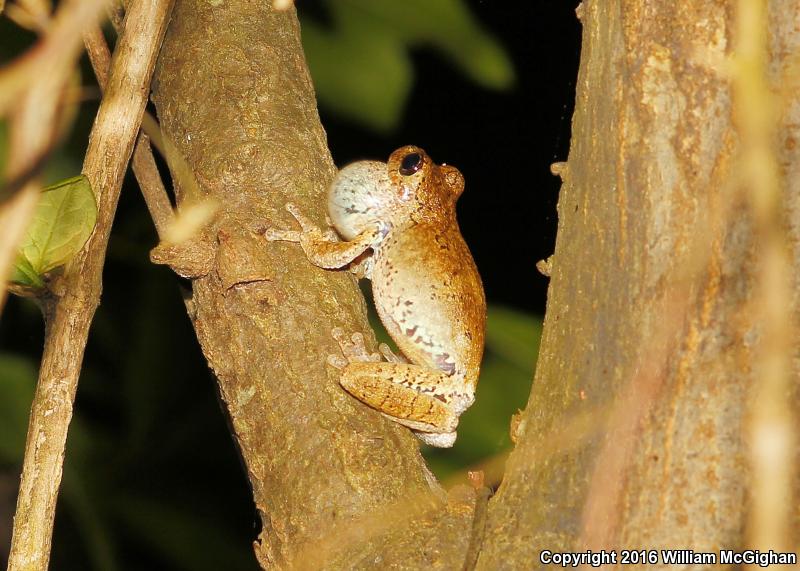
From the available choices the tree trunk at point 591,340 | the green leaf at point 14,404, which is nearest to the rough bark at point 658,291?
the tree trunk at point 591,340

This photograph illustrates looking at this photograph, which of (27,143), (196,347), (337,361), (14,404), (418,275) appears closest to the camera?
(27,143)

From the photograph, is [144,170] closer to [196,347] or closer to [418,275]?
[418,275]

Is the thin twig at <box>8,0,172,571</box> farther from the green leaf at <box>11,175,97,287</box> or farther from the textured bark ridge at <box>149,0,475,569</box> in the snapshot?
the textured bark ridge at <box>149,0,475,569</box>

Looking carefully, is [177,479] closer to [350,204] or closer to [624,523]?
[350,204]

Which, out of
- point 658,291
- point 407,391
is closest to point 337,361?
point 407,391

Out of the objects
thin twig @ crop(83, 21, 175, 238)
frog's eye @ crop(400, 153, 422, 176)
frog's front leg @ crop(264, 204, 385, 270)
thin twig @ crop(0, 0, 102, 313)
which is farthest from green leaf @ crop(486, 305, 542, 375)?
thin twig @ crop(0, 0, 102, 313)

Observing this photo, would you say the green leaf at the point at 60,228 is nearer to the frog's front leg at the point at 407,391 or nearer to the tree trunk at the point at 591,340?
the tree trunk at the point at 591,340
